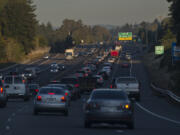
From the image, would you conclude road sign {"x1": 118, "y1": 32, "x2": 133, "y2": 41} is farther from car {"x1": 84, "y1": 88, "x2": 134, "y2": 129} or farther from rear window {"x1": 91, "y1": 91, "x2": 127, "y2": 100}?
car {"x1": 84, "y1": 88, "x2": 134, "y2": 129}

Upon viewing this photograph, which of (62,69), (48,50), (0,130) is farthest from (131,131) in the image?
(48,50)

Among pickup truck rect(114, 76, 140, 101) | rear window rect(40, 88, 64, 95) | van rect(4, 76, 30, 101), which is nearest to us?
rear window rect(40, 88, 64, 95)

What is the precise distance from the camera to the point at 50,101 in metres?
26.3

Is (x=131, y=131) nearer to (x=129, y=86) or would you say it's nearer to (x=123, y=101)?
(x=123, y=101)

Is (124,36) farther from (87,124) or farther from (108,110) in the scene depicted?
(108,110)

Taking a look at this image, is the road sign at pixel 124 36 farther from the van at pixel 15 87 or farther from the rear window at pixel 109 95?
the rear window at pixel 109 95

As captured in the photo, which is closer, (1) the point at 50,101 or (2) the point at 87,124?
(2) the point at 87,124

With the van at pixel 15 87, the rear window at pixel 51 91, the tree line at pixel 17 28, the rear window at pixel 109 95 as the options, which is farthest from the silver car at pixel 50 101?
the tree line at pixel 17 28

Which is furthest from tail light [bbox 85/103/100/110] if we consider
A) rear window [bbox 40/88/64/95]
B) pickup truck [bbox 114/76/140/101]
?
pickup truck [bbox 114/76/140/101]

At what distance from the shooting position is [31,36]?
15912cm

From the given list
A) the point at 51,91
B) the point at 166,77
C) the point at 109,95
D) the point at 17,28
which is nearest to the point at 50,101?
the point at 51,91

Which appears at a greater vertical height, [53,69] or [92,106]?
Result: [92,106]

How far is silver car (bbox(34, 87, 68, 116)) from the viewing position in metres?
26.2

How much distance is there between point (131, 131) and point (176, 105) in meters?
20.1
